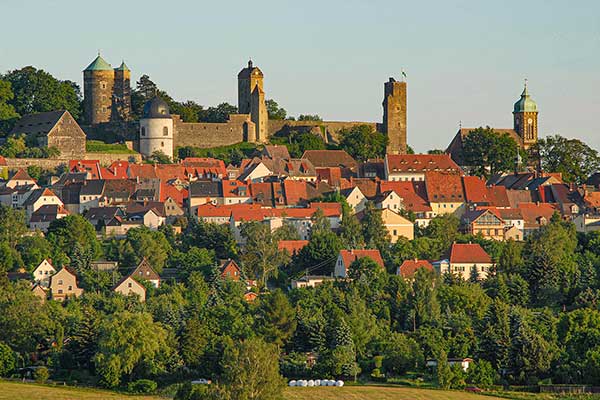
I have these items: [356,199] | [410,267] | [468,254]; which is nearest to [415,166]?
[356,199]

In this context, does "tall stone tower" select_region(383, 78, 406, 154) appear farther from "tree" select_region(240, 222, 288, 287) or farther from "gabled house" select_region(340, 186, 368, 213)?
"tree" select_region(240, 222, 288, 287)

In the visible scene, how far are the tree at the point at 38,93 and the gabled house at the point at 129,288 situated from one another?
2898cm

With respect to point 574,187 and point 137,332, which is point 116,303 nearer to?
point 137,332

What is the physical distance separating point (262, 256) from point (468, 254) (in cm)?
895

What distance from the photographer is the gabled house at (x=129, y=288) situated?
66812mm

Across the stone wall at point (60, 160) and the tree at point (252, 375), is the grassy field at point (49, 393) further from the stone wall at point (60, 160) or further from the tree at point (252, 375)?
the stone wall at point (60, 160)

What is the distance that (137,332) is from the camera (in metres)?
58.9

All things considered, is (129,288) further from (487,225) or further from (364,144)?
(364,144)

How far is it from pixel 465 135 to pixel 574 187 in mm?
12858

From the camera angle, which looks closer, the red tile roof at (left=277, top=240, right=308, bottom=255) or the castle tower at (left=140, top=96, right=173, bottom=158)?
the red tile roof at (left=277, top=240, right=308, bottom=255)

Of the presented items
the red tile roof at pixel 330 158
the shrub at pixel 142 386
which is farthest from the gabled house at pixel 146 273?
the red tile roof at pixel 330 158

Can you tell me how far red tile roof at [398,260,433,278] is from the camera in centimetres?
6906

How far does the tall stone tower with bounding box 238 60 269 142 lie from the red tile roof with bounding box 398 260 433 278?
27521 millimetres

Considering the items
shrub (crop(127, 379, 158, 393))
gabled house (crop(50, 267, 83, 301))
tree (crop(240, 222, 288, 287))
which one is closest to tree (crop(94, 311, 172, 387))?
shrub (crop(127, 379, 158, 393))
